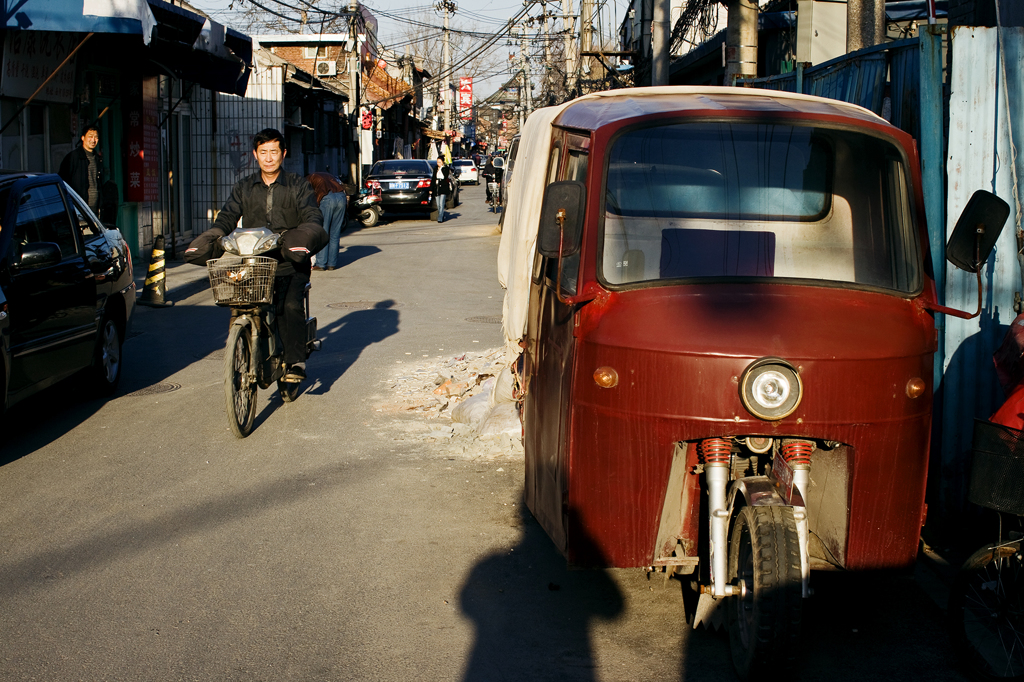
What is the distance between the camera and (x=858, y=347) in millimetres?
3719

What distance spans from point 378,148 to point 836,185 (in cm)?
5147

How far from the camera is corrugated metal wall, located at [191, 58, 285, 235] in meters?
23.1

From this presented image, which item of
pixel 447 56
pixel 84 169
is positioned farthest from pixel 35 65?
pixel 447 56

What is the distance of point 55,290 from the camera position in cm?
720

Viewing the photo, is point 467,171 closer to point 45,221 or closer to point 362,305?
point 362,305

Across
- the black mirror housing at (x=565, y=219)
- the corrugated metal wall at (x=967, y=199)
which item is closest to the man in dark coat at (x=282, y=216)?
the black mirror housing at (x=565, y=219)

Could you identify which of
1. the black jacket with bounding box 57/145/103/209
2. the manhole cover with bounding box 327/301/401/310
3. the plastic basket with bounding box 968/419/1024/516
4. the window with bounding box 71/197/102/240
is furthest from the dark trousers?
the black jacket with bounding box 57/145/103/209

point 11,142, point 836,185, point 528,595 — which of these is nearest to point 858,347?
point 836,185

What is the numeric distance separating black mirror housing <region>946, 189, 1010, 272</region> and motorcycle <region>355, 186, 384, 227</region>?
25.1 m

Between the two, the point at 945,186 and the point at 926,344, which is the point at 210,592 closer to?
the point at 926,344

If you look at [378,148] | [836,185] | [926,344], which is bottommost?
[926,344]

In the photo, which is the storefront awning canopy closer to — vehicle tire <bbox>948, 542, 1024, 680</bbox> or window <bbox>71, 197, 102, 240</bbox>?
window <bbox>71, 197, 102, 240</bbox>

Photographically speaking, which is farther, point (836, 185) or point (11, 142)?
point (11, 142)

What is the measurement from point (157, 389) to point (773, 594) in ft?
21.3
